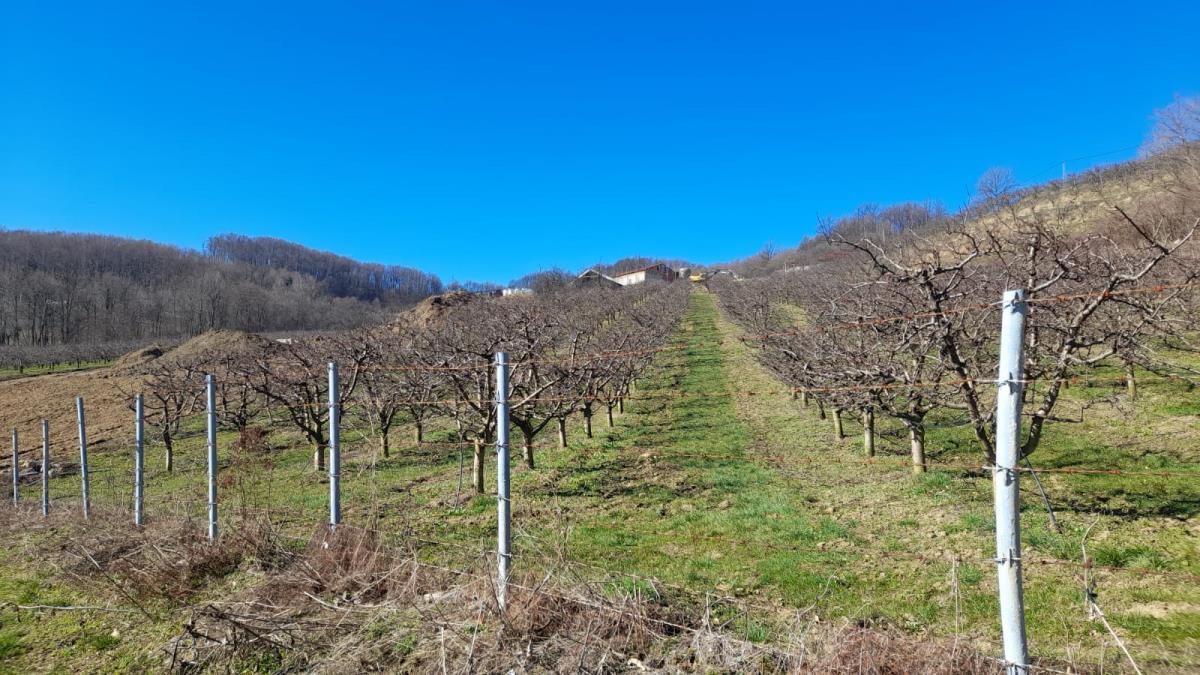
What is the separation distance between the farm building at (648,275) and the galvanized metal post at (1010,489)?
82210mm

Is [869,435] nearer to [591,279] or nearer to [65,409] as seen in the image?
[65,409]

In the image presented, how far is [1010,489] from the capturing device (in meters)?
2.36

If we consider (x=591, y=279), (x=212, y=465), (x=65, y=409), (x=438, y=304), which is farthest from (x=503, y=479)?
(x=591, y=279)

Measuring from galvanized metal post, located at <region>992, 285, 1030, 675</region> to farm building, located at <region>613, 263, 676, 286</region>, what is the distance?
3237 inches

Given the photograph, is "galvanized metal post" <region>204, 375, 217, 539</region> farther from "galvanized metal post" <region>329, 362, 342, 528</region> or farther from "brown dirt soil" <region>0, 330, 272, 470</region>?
"brown dirt soil" <region>0, 330, 272, 470</region>

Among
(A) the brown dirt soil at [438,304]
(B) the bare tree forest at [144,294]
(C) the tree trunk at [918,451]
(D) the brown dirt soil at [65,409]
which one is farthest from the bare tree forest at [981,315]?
(B) the bare tree forest at [144,294]

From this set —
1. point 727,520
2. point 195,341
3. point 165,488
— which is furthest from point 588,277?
point 727,520

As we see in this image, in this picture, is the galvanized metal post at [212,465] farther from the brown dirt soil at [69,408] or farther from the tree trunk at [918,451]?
Result: the tree trunk at [918,451]

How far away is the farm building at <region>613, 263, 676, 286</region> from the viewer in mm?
87812

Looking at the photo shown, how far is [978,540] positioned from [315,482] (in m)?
12.0

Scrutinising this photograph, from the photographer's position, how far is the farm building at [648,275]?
288ft

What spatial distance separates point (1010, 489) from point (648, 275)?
3420 inches

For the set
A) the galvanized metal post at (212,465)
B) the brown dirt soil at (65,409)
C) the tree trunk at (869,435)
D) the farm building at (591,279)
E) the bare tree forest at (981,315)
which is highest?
the farm building at (591,279)

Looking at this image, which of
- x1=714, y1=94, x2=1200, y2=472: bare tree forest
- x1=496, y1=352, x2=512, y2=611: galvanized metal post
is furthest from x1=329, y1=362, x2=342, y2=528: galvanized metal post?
x1=714, y1=94, x2=1200, y2=472: bare tree forest
